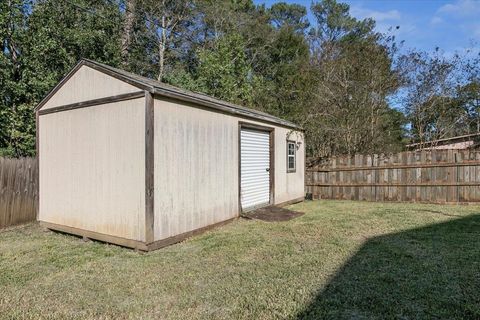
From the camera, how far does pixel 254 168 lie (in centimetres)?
774

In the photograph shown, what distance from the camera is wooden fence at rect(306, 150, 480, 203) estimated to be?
8516mm

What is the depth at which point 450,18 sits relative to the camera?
11.5m

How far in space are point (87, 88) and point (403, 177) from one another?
336 inches

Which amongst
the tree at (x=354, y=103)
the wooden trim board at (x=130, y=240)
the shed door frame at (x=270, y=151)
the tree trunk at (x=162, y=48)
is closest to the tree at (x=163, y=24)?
the tree trunk at (x=162, y=48)

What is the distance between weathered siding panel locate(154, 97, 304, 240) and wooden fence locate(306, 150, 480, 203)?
182 inches

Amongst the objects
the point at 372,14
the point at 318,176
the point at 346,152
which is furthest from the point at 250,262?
the point at 372,14

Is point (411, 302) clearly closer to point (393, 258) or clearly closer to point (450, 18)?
point (393, 258)

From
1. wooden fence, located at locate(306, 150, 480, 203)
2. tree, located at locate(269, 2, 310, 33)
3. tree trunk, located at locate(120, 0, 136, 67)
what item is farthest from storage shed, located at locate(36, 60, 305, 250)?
tree, located at locate(269, 2, 310, 33)

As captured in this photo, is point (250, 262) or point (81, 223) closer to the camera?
point (250, 262)

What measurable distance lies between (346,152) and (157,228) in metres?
8.78

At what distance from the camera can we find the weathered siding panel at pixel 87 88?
5.06 meters

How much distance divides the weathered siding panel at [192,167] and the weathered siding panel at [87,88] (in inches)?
32.2

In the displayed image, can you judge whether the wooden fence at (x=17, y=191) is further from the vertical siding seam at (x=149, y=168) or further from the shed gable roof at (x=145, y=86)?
the vertical siding seam at (x=149, y=168)

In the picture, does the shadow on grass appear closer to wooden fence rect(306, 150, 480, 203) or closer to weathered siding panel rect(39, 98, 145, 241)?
weathered siding panel rect(39, 98, 145, 241)
